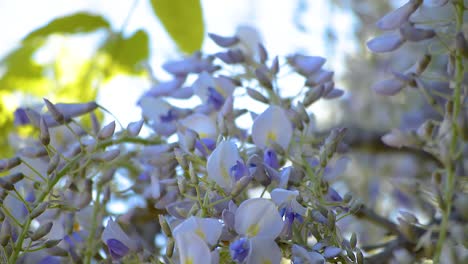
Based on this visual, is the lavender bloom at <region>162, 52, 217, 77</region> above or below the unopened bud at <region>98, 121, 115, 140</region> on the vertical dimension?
below

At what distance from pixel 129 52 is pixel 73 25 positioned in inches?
2.9

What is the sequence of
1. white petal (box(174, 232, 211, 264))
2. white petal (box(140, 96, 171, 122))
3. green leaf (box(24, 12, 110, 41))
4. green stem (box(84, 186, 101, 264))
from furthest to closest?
green leaf (box(24, 12, 110, 41)), white petal (box(140, 96, 171, 122)), green stem (box(84, 186, 101, 264)), white petal (box(174, 232, 211, 264))

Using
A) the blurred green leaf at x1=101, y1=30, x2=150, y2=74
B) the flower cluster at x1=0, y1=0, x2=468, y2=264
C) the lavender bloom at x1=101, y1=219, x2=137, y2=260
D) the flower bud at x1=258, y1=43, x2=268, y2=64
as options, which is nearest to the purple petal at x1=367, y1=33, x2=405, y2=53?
the flower cluster at x1=0, y1=0, x2=468, y2=264

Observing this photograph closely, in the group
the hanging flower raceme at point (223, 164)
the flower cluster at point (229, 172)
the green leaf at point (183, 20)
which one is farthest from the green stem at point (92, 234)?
the green leaf at point (183, 20)

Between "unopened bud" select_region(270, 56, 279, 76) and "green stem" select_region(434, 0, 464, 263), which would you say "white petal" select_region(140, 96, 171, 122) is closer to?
"unopened bud" select_region(270, 56, 279, 76)

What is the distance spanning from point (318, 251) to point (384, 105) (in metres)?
1.01

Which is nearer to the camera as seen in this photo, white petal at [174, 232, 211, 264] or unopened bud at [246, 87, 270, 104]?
white petal at [174, 232, 211, 264]

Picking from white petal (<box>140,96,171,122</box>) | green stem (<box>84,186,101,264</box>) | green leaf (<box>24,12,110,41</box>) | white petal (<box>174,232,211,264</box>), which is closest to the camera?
white petal (<box>174,232,211,264</box>)

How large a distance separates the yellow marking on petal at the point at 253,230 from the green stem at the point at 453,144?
0.10 meters

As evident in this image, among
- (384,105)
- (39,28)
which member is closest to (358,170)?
(384,105)

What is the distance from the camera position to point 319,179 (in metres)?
0.44

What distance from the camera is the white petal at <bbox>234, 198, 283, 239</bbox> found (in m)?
0.38

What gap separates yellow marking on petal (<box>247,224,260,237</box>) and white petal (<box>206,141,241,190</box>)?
0.12 ft

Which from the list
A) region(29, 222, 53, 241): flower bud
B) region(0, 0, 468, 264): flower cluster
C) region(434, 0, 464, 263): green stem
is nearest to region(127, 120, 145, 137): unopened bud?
region(0, 0, 468, 264): flower cluster
